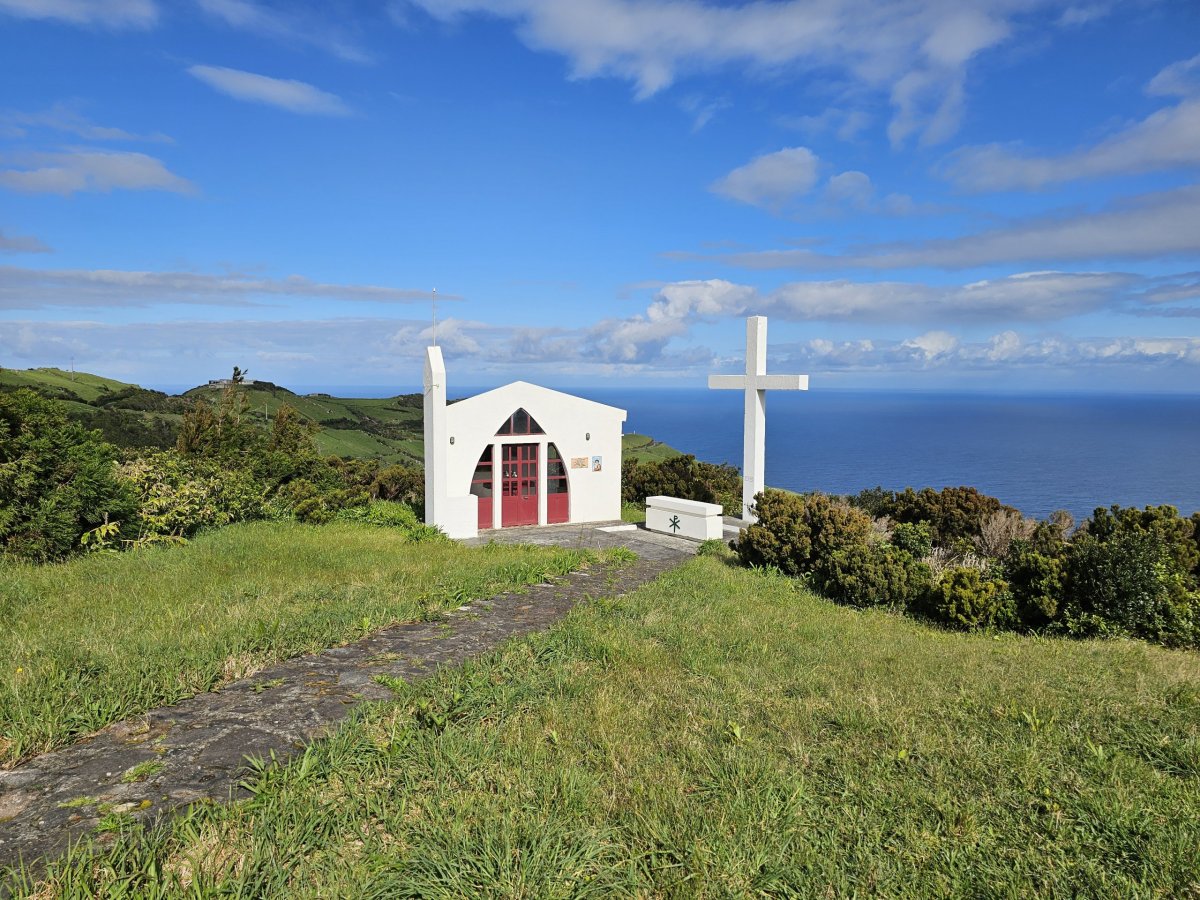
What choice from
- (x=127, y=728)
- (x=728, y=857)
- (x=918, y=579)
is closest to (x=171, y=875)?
(x=127, y=728)

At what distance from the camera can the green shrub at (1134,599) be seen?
8.34 metres

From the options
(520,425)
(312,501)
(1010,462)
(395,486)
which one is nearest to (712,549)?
(520,425)

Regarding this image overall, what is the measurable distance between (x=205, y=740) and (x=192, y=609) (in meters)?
2.81

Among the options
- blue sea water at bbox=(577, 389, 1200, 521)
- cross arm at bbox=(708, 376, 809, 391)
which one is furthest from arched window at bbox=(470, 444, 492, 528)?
blue sea water at bbox=(577, 389, 1200, 521)

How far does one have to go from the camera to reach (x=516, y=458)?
1562 cm

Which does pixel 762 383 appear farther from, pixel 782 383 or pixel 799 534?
pixel 799 534

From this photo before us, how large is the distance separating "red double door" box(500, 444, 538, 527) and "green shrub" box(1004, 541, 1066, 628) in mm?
9335

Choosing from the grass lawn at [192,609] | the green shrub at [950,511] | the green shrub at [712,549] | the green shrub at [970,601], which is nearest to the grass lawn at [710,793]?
→ the grass lawn at [192,609]

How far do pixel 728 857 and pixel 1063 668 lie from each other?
457 centimetres

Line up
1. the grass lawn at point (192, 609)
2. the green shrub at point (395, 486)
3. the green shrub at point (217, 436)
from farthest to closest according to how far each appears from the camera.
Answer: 1. the green shrub at point (395, 486)
2. the green shrub at point (217, 436)
3. the grass lawn at point (192, 609)

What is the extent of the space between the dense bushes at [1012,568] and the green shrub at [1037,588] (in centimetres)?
1

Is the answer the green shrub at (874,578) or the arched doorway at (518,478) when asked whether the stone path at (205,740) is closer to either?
the green shrub at (874,578)

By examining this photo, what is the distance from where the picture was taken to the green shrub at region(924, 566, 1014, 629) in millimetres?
8719

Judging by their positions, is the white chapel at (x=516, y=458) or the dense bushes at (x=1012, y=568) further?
the white chapel at (x=516, y=458)
